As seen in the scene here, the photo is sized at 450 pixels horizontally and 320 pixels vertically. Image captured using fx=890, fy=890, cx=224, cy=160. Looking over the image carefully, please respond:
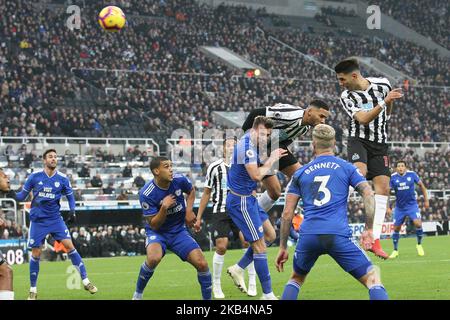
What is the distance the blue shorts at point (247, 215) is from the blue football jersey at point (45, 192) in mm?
4703

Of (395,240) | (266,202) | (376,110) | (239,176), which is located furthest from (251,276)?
(395,240)

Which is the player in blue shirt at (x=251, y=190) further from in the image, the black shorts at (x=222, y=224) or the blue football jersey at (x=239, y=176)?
the black shorts at (x=222, y=224)

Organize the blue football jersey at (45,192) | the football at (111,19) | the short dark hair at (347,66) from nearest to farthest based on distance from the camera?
the short dark hair at (347,66), the blue football jersey at (45,192), the football at (111,19)

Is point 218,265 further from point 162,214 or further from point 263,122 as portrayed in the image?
point 263,122

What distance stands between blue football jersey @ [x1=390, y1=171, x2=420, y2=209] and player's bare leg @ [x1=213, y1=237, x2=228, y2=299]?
37.1 feet

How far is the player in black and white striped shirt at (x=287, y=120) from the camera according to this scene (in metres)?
13.4

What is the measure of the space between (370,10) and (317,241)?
193 feet

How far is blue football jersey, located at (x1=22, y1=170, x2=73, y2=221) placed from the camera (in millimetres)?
17078

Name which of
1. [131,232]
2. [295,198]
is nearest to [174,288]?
[295,198]

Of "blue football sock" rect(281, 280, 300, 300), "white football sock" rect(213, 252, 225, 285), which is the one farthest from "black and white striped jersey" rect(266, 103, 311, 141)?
"blue football sock" rect(281, 280, 300, 300)

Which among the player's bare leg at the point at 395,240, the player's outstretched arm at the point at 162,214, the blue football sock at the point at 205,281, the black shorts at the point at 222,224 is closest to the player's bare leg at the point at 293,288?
the blue football sock at the point at 205,281

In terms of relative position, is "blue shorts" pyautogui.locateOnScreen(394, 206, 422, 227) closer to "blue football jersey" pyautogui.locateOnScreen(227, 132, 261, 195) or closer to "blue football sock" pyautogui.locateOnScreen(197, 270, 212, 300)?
"blue football jersey" pyautogui.locateOnScreen(227, 132, 261, 195)
